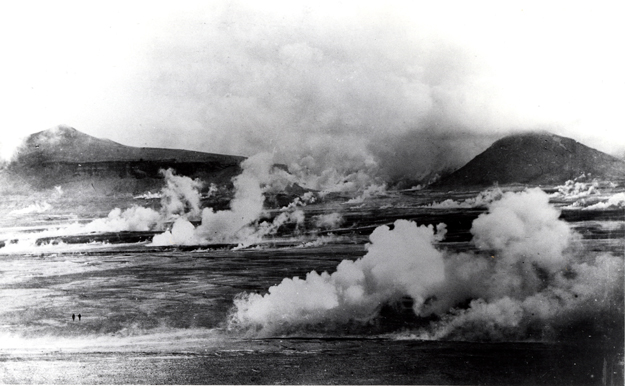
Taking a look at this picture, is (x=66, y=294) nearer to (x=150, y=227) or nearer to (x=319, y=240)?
(x=150, y=227)

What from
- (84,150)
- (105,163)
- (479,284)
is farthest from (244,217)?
(479,284)

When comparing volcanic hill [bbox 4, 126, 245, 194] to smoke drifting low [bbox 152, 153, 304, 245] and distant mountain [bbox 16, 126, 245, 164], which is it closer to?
distant mountain [bbox 16, 126, 245, 164]

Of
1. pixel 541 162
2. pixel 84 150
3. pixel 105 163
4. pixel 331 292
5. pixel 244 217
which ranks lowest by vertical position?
pixel 331 292

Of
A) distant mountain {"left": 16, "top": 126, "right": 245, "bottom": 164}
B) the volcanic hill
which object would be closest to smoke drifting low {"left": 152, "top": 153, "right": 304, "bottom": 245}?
the volcanic hill

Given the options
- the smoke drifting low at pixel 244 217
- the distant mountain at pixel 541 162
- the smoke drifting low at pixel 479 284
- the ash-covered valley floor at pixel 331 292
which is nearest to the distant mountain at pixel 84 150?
the smoke drifting low at pixel 244 217

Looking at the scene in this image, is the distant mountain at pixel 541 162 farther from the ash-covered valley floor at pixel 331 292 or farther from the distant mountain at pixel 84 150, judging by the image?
the distant mountain at pixel 84 150

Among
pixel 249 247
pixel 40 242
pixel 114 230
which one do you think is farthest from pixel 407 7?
pixel 40 242

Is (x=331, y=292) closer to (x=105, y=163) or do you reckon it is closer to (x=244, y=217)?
(x=244, y=217)
